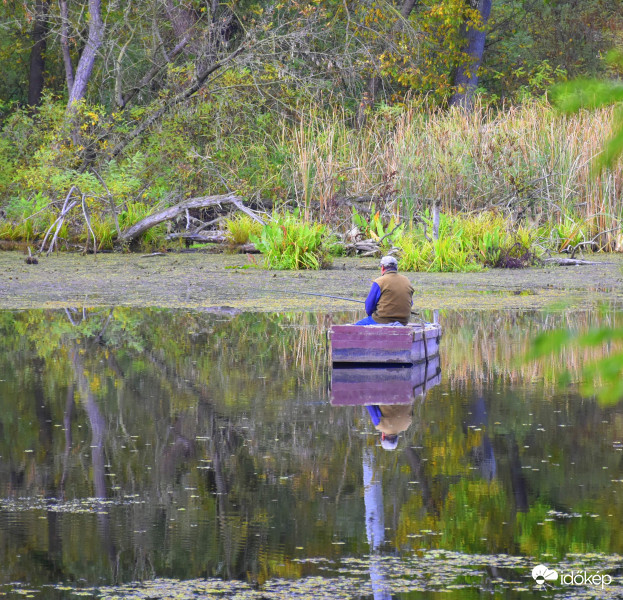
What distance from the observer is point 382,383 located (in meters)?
9.89

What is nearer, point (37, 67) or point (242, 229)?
point (242, 229)

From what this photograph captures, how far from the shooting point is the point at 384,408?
8.62m

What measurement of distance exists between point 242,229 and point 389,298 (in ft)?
42.4

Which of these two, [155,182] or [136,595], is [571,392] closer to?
[136,595]

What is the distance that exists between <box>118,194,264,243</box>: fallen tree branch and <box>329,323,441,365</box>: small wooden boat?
12.0 metres

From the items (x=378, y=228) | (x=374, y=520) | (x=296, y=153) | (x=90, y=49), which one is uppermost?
(x=90, y=49)

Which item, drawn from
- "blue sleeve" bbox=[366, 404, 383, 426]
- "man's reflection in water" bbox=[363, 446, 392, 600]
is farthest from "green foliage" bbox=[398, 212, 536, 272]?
"man's reflection in water" bbox=[363, 446, 392, 600]

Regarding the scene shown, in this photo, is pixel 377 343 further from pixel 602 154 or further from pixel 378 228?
pixel 378 228

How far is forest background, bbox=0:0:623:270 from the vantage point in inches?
891

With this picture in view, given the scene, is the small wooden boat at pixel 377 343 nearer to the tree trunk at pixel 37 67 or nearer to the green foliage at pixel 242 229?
the green foliage at pixel 242 229

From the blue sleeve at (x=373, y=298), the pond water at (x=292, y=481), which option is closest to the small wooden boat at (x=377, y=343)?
the pond water at (x=292, y=481)

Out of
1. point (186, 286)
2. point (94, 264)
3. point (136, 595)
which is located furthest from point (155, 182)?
point (136, 595)

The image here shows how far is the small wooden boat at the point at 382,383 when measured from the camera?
9.08m

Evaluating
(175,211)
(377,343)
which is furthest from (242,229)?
(377,343)
